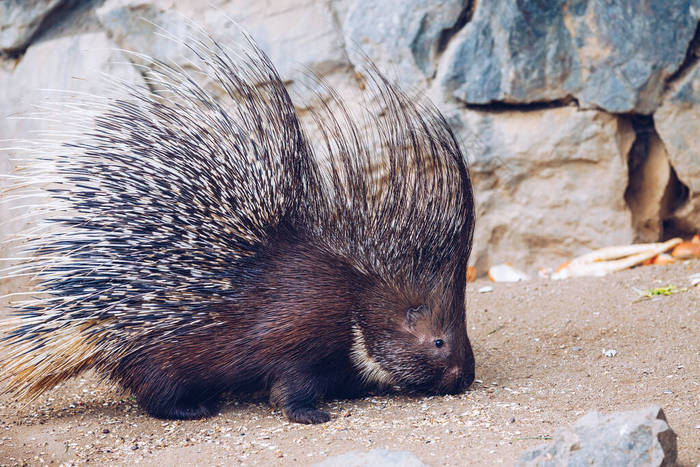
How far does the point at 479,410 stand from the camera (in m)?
3.03

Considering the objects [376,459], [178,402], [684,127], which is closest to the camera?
[376,459]

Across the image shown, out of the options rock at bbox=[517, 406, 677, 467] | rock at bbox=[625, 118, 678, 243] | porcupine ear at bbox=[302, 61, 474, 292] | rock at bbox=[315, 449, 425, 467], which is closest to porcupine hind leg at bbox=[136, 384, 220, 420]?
porcupine ear at bbox=[302, 61, 474, 292]

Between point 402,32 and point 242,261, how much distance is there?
2.38 metres

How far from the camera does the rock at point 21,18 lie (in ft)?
17.9

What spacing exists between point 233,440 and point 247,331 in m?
0.46

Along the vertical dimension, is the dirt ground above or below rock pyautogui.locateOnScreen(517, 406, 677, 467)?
below

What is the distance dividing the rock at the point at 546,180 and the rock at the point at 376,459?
291 cm

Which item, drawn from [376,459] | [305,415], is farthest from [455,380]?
[376,459]

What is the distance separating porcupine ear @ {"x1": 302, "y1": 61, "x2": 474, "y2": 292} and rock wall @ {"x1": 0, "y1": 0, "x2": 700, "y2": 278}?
5.93ft

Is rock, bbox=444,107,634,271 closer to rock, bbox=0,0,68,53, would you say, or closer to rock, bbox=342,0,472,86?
rock, bbox=342,0,472,86

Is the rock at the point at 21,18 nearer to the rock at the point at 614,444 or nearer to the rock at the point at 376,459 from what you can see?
the rock at the point at 376,459

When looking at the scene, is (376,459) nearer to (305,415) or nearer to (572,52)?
(305,415)

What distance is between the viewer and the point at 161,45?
215 inches

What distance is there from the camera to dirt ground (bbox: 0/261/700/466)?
2.74m
